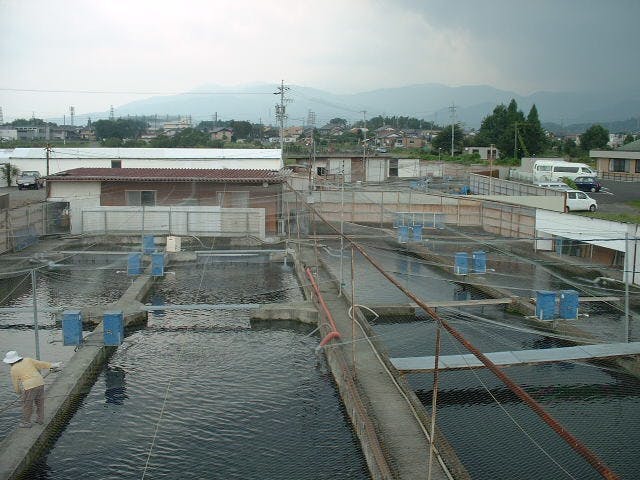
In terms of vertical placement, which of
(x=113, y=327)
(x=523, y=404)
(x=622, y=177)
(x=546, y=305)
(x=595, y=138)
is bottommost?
(x=523, y=404)

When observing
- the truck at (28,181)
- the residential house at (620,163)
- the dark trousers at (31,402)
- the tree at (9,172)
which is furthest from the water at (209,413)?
the residential house at (620,163)

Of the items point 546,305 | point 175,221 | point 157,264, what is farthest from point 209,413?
point 175,221

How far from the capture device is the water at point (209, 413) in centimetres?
740

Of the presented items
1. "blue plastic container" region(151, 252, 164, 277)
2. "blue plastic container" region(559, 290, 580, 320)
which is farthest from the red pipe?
"blue plastic container" region(559, 290, 580, 320)

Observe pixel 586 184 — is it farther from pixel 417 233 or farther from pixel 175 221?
pixel 175 221

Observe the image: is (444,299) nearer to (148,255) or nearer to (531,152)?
(148,255)

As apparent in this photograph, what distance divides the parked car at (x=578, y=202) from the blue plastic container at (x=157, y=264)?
15.5m

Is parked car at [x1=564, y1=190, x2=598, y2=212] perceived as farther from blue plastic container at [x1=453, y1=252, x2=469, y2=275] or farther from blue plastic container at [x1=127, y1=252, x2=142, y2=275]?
blue plastic container at [x1=127, y1=252, x2=142, y2=275]

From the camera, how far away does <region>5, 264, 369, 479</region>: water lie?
24.3 feet

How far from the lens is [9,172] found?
38.2 metres

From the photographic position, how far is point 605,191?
3170 centimetres

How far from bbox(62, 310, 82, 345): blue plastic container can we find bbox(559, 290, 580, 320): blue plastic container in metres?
8.47

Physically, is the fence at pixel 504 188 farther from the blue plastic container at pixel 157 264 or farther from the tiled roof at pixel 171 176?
the blue plastic container at pixel 157 264

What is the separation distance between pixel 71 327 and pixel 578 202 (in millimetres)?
19823
